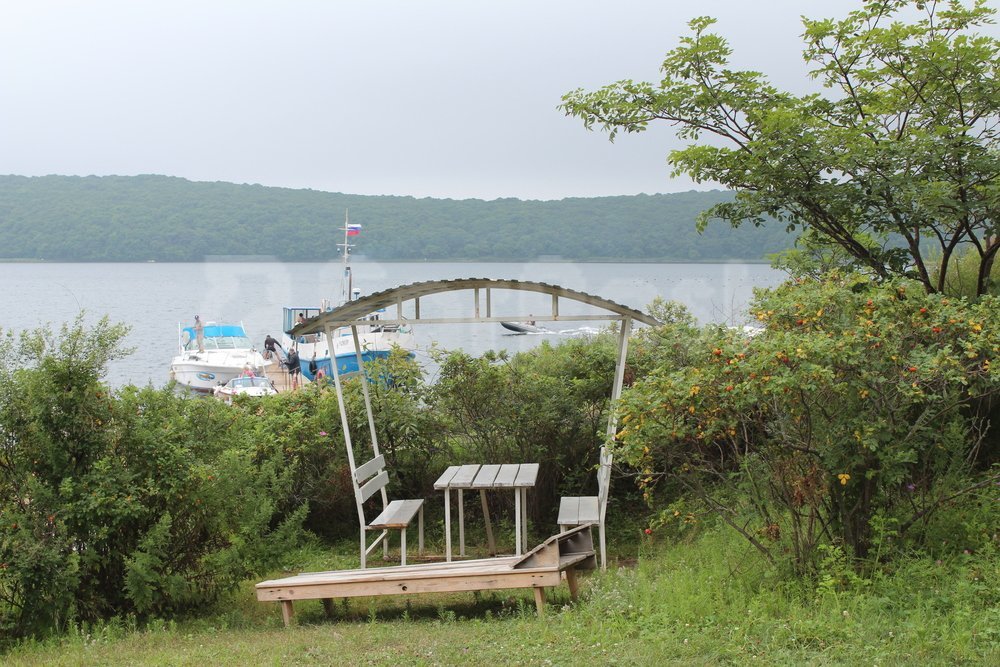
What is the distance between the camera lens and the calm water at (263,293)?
41.6m

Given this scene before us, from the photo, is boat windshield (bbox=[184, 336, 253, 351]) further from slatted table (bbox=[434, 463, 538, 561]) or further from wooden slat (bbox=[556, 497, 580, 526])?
wooden slat (bbox=[556, 497, 580, 526])

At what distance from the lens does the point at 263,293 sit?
3708 inches

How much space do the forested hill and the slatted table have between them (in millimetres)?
37630

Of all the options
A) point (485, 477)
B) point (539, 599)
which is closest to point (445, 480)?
point (485, 477)

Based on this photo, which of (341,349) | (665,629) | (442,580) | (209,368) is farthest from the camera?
(209,368)

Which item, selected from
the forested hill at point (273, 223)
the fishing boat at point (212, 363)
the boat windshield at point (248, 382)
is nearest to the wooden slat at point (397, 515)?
the boat windshield at point (248, 382)

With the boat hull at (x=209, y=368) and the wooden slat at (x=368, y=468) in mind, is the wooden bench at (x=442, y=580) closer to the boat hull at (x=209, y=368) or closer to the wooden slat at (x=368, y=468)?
the wooden slat at (x=368, y=468)

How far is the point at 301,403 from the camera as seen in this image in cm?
983

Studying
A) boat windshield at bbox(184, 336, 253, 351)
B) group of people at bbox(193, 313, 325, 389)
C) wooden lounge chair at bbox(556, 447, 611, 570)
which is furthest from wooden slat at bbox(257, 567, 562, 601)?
boat windshield at bbox(184, 336, 253, 351)

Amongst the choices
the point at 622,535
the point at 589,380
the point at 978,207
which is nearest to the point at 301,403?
the point at 589,380

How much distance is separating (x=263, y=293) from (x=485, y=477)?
89689 millimetres

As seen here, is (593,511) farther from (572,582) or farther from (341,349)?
(341,349)

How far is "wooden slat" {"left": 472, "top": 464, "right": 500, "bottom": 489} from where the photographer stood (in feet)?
25.2

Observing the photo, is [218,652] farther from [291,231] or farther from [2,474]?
[291,231]
